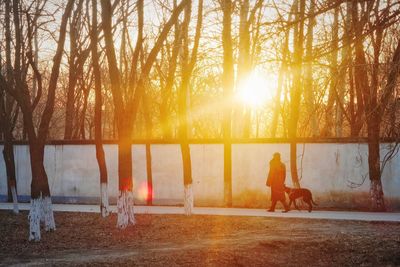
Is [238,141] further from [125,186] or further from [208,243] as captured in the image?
[208,243]

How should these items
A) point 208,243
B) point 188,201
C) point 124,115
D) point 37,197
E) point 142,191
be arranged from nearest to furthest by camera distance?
point 208,243
point 37,197
point 124,115
point 188,201
point 142,191

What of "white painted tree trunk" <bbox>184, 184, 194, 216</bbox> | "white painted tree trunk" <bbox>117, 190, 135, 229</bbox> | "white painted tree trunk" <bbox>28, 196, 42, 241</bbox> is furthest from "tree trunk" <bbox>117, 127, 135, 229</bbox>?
"white painted tree trunk" <bbox>184, 184, 194, 216</bbox>

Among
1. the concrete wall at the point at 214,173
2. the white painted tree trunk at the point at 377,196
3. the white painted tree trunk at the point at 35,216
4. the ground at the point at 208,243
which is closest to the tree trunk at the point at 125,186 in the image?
the ground at the point at 208,243

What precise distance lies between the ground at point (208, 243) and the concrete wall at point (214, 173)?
510cm

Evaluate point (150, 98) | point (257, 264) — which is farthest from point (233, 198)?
point (150, 98)

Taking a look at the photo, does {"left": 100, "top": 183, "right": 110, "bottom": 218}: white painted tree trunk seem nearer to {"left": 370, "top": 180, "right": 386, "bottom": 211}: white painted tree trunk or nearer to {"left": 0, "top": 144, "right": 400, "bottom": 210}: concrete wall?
{"left": 0, "top": 144, "right": 400, "bottom": 210}: concrete wall

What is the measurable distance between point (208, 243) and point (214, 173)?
10.7 m

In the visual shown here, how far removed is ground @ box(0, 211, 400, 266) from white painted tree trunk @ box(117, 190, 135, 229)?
0.79 feet

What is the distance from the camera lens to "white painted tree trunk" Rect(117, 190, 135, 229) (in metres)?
15.9

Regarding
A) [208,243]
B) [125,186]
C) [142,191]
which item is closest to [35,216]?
[125,186]

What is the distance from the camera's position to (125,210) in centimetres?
1588

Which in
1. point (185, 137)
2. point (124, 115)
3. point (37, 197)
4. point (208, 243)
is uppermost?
point (124, 115)

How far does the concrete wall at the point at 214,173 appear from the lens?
72.0 ft

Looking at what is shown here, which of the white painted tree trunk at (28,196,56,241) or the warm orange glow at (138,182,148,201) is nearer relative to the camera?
the white painted tree trunk at (28,196,56,241)
